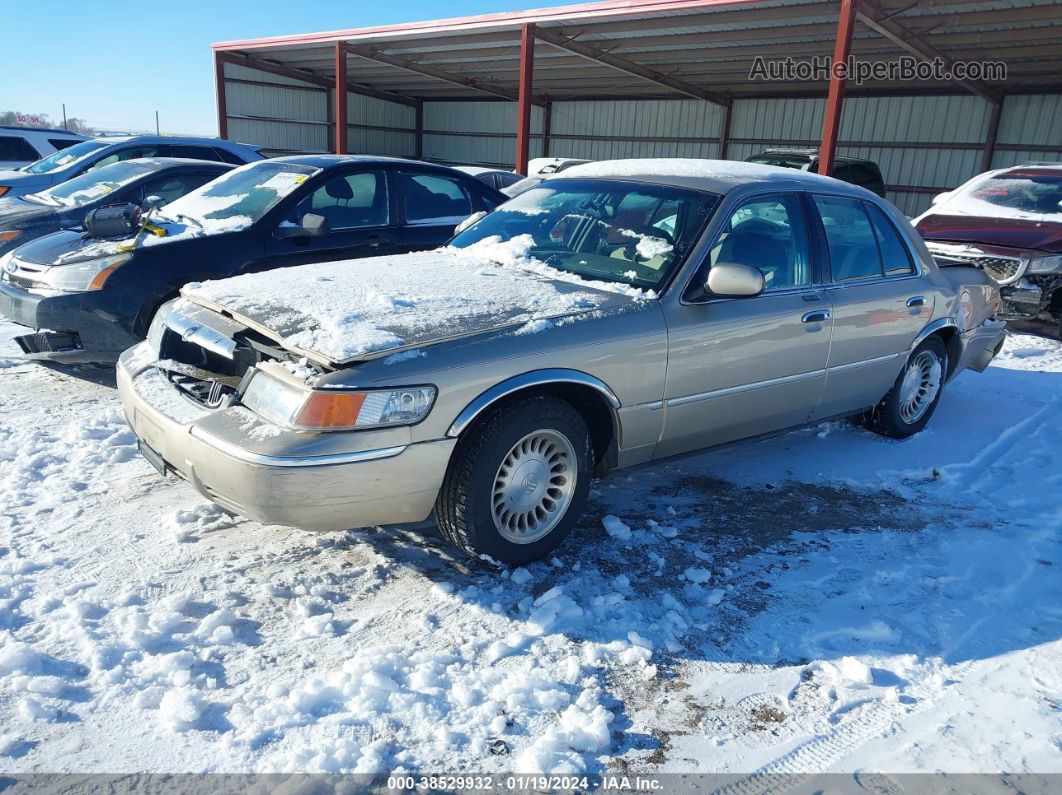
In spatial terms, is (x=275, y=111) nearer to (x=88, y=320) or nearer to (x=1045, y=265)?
(x=88, y=320)

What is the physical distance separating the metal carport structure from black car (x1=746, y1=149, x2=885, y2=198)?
30.8 inches

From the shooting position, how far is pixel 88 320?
17.1 ft

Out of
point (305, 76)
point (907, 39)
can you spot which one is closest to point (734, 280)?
point (907, 39)

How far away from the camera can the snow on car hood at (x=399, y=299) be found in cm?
307

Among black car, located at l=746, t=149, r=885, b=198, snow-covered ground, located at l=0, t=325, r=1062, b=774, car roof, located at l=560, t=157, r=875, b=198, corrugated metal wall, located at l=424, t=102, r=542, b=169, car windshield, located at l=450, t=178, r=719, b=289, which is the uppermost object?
corrugated metal wall, located at l=424, t=102, r=542, b=169

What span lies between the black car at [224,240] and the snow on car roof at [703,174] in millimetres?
2055

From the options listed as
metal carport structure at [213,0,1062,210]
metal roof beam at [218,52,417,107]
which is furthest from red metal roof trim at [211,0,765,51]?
metal roof beam at [218,52,417,107]

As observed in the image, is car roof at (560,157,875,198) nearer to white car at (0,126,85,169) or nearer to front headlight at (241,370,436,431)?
front headlight at (241,370,436,431)

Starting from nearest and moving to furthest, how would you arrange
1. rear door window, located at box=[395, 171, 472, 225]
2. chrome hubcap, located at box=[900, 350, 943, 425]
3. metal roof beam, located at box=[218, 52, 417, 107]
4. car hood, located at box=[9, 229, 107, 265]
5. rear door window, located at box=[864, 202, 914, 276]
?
rear door window, located at box=[864, 202, 914, 276] < chrome hubcap, located at box=[900, 350, 943, 425] < car hood, located at box=[9, 229, 107, 265] < rear door window, located at box=[395, 171, 472, 225] < metal roof beam, located at box=[218, 52, 417, 107]

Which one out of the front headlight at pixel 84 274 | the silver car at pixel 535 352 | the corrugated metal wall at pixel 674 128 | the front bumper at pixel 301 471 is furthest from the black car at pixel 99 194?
the corrugated metal wall at pixel 674 128

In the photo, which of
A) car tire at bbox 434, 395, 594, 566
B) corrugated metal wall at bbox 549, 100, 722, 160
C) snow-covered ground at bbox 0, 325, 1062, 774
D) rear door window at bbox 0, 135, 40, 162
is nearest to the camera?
snow-covered ground at bbox 0, 325, 1062, 774

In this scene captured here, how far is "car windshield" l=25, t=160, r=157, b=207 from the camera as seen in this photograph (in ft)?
25.7

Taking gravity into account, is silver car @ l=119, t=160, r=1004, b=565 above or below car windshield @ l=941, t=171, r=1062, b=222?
below

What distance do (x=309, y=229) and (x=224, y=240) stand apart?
0.58 m
